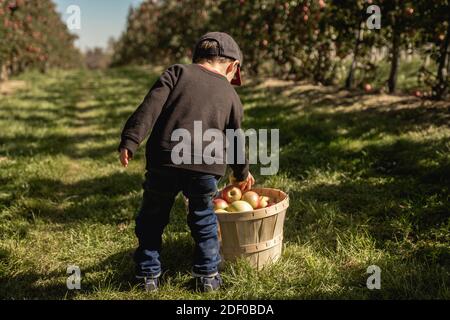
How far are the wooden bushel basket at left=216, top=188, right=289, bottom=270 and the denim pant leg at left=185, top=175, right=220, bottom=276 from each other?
0.55 feet

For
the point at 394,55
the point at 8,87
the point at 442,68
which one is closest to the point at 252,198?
the point at 442,68

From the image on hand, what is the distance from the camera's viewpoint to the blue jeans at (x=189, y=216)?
124 inches

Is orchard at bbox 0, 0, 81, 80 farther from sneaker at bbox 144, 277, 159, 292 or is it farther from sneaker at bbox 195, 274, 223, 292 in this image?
sneaker at bbox 195, 274, 223, 292

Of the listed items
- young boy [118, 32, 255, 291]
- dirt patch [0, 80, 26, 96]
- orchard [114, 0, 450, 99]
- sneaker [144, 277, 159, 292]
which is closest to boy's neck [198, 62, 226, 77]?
young boy [118, 32, 255, 291]

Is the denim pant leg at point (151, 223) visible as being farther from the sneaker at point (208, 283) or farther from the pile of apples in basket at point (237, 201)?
the pile of apples in basket at point (237, 201)

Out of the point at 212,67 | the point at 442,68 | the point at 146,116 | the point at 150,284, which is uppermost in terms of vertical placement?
the point at 212,67

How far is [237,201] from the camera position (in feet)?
11.6

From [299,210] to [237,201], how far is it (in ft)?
4.03

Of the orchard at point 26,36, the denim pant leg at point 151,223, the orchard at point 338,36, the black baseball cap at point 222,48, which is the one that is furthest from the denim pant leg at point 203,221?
the orchard at point 26,36

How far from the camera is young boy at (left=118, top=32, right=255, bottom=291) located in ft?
10.1

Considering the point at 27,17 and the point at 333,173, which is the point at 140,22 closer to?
the point at 27,17

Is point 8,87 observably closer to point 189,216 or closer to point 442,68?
point 442,68

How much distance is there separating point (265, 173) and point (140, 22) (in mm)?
34260
